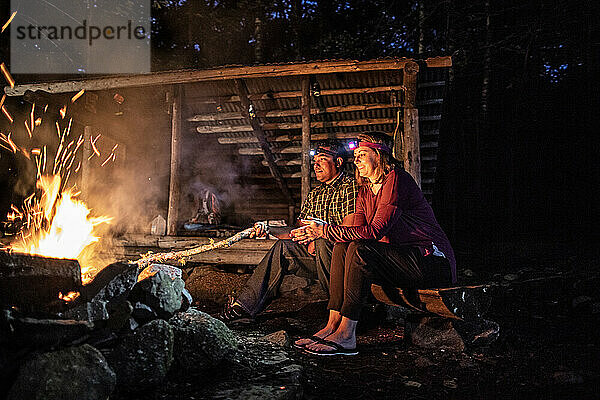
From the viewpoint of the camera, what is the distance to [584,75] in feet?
41.3

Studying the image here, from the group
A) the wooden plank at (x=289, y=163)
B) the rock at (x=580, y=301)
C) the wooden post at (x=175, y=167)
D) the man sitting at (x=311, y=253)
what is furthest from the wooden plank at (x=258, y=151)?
the rock at (x=580, y=301)

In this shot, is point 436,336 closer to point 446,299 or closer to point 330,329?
point 446,299

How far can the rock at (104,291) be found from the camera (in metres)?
2.49

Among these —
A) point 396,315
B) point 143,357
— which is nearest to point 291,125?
point 396,315

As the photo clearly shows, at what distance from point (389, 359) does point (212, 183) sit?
26.7 ft

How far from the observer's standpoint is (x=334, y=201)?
479cm

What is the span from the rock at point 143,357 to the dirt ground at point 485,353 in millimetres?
1021

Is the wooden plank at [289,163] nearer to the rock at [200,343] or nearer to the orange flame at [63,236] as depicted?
the orange flame at [63,236]

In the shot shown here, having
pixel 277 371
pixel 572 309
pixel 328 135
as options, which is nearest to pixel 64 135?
pixel 328 135

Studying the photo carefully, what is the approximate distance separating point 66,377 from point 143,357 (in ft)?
1.67

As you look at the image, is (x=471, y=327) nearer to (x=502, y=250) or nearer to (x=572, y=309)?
(x=572, y=309)

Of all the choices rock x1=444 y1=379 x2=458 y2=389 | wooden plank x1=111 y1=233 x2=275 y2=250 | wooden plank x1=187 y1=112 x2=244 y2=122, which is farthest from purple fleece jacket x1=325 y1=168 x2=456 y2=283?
wooden plank x1=187 y1=112 x2=244 y2=122

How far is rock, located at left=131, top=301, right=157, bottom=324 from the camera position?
293 cm

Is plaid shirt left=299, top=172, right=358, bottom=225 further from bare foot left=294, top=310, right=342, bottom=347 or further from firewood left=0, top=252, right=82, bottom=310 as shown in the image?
firewood left=0, top=252, right=82, bottom=310
